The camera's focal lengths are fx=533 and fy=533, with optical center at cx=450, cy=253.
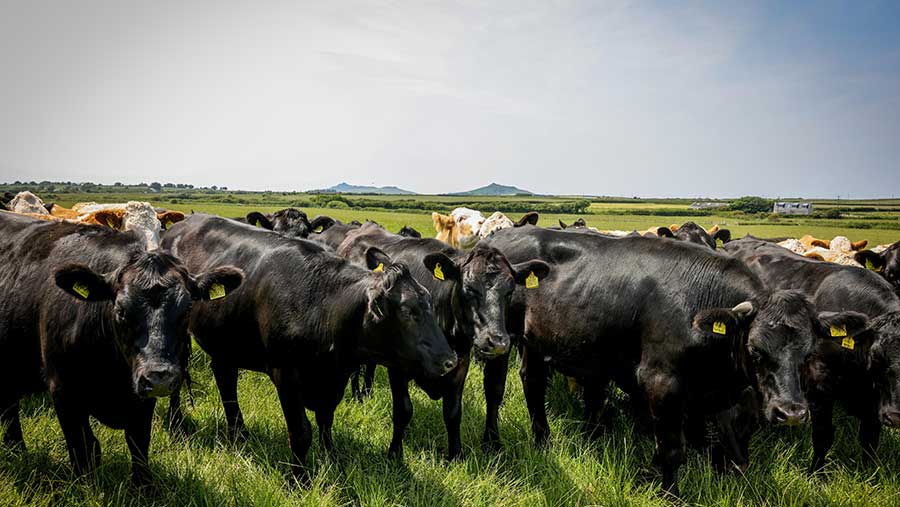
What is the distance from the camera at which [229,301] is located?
5.31 metres

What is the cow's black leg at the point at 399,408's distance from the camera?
5273mm

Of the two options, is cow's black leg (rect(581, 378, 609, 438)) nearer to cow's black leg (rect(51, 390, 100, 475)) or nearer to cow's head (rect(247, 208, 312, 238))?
cow's black leg (rect(51, 390, 100, 475))

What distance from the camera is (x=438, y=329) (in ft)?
15.1

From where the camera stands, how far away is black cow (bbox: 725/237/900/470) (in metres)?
4.99

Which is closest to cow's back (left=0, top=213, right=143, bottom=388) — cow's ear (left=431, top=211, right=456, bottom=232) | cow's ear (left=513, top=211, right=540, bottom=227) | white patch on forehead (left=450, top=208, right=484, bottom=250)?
cow's ear (left=513, top=211, right=540, bottom=227)

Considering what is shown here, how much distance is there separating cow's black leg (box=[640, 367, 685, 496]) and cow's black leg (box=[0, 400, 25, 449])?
576 centimetres

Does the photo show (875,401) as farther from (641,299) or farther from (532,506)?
(532,506)

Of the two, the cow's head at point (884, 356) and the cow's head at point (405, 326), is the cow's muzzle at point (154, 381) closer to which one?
the cow's head at point (405, 326)

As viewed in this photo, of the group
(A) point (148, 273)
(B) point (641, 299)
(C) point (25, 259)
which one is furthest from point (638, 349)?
(C) point (25, 259)

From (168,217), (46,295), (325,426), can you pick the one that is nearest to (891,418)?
(325,426)

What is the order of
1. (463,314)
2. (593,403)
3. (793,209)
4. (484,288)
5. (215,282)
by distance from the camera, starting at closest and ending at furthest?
(215,282), (484,288), (463,314), (593,403), (793,209)

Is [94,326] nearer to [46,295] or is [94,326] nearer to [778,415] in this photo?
[46,295]

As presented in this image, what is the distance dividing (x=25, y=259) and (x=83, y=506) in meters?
2.13

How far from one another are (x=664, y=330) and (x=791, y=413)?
3.91 ft
